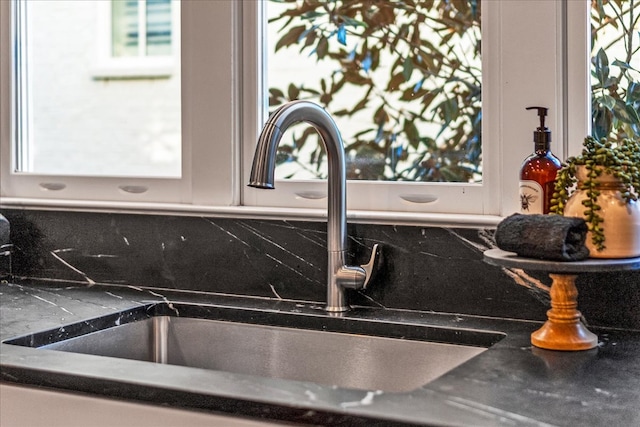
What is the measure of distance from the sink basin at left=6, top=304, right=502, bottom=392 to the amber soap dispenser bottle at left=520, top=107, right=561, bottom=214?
0.77 ft

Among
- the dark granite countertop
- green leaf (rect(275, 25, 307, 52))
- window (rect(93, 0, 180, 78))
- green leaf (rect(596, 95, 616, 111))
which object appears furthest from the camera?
window (rect(93, 0, 180, 78))

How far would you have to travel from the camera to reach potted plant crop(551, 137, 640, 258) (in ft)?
4.49

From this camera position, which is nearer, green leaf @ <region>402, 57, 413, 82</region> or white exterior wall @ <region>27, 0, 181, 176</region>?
green leaf @ <region>402, 57, 413, 82</region>

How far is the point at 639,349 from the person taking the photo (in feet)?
4.66

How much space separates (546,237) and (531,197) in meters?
0.23

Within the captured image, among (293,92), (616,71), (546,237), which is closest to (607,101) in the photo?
(616,71)

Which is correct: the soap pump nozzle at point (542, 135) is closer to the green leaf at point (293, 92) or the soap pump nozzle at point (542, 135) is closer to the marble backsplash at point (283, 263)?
the marble backsplash at point (283, 263)

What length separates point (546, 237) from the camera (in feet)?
4.36

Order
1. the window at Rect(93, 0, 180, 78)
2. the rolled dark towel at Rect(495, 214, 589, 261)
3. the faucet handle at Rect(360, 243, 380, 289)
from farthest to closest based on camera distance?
the window at Rect(93, 0, 180, 78) < the faucet handle at Rect(360, 243, 380, 289) < the rolled dark towel at Rect(495, 214, 589, 261)

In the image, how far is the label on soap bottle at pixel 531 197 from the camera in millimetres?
1539

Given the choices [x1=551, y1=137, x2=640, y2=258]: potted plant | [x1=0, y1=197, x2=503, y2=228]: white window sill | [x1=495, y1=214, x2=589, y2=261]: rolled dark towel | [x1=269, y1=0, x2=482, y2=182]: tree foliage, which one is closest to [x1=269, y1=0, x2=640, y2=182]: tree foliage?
[x1=269, y1=0, x2=482, y2=182]: tree foliage

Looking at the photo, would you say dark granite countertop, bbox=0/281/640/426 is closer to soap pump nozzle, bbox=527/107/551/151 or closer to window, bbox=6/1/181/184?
soap pump nozzle, bbox=527/107/551/151

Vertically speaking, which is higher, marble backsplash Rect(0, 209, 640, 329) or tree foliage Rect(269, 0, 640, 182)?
tree foliage Rect(269, 0, 640, 182)

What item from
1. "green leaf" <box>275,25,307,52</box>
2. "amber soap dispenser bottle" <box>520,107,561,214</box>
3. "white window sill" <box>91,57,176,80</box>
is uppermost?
"green leaf" <box>275,25,307,52</box>
